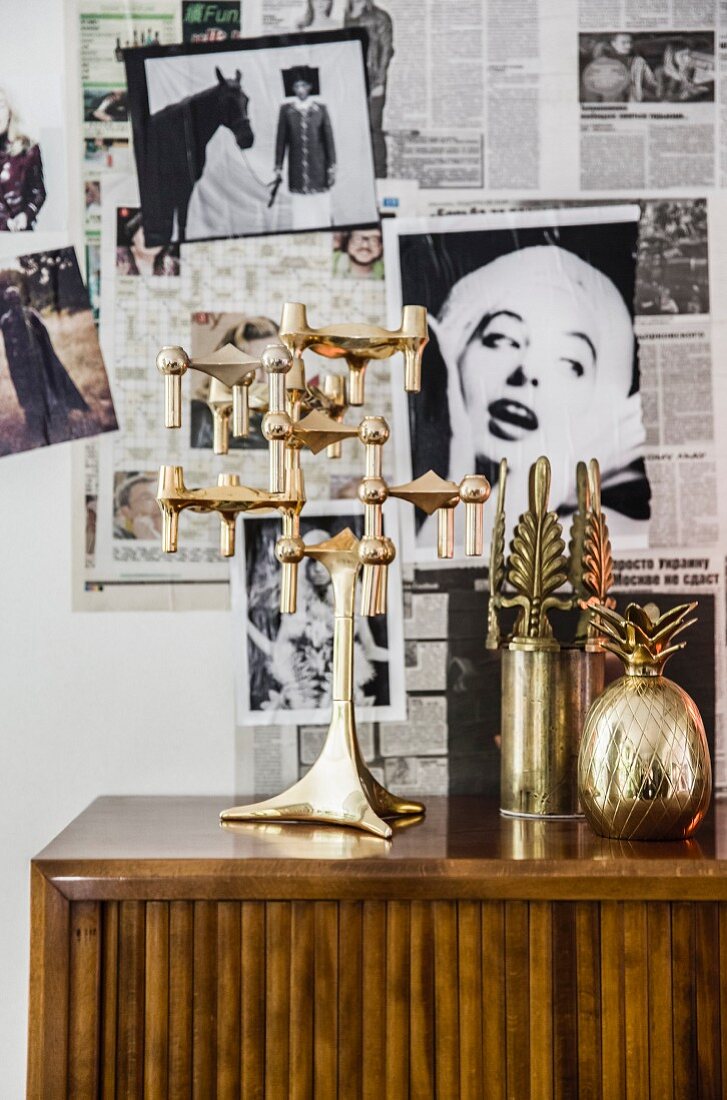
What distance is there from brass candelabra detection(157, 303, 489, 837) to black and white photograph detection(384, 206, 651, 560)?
0.20 meters

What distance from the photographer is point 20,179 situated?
4.20 feet

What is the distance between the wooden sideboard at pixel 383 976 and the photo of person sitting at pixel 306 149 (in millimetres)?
759

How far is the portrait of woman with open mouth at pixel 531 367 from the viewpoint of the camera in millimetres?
1272

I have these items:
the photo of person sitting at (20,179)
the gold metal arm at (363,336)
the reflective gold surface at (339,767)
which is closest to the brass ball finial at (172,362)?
the gold metal arm at (363,336)

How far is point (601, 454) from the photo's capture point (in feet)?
4.17

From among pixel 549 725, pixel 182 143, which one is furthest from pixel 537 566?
pixel 182 143

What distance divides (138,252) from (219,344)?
144mm

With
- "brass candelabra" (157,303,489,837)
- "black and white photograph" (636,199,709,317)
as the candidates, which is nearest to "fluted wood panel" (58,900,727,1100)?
"brass candelabra" (157,303,489,837)

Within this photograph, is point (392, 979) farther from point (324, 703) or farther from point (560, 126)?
point (560, 126)

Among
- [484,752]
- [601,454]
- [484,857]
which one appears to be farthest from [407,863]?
[601,454]

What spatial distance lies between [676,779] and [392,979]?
300mm

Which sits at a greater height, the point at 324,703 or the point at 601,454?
the point at 601,454

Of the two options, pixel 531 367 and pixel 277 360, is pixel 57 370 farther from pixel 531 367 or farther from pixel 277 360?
pixel 531 367

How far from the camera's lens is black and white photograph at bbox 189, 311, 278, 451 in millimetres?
1269
